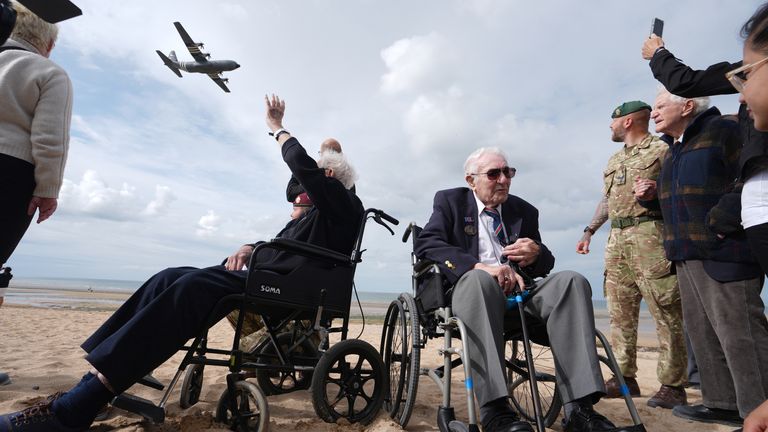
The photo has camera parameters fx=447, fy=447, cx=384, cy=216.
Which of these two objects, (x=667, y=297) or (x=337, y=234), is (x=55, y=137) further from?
(x=667, y=297)

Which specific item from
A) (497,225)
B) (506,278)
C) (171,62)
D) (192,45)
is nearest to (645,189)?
(497,225)

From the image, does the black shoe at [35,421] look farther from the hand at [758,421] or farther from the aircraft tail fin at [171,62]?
the aircraft tail fin at [171,62]

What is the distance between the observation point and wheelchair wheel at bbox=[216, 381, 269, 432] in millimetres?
1997

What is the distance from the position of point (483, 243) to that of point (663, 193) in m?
1.32

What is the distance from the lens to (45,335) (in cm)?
602

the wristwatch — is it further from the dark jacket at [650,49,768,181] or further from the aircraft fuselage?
the aircraft fuselage

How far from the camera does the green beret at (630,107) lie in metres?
3.76

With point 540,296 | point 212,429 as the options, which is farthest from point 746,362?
point 212,429

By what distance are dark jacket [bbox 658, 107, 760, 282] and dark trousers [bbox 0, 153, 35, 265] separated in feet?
11.4

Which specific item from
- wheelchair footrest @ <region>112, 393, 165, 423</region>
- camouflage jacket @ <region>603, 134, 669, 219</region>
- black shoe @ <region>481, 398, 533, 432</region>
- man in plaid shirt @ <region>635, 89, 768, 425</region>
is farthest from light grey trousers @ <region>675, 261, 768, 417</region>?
wheelchair footrest @ <region>112, 393, 165, 423</region>

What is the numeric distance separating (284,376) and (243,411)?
94 cm

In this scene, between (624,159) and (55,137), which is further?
(624,159)

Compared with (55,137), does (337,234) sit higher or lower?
lower

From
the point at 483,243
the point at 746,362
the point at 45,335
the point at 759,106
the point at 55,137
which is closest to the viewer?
the point at 759,106
